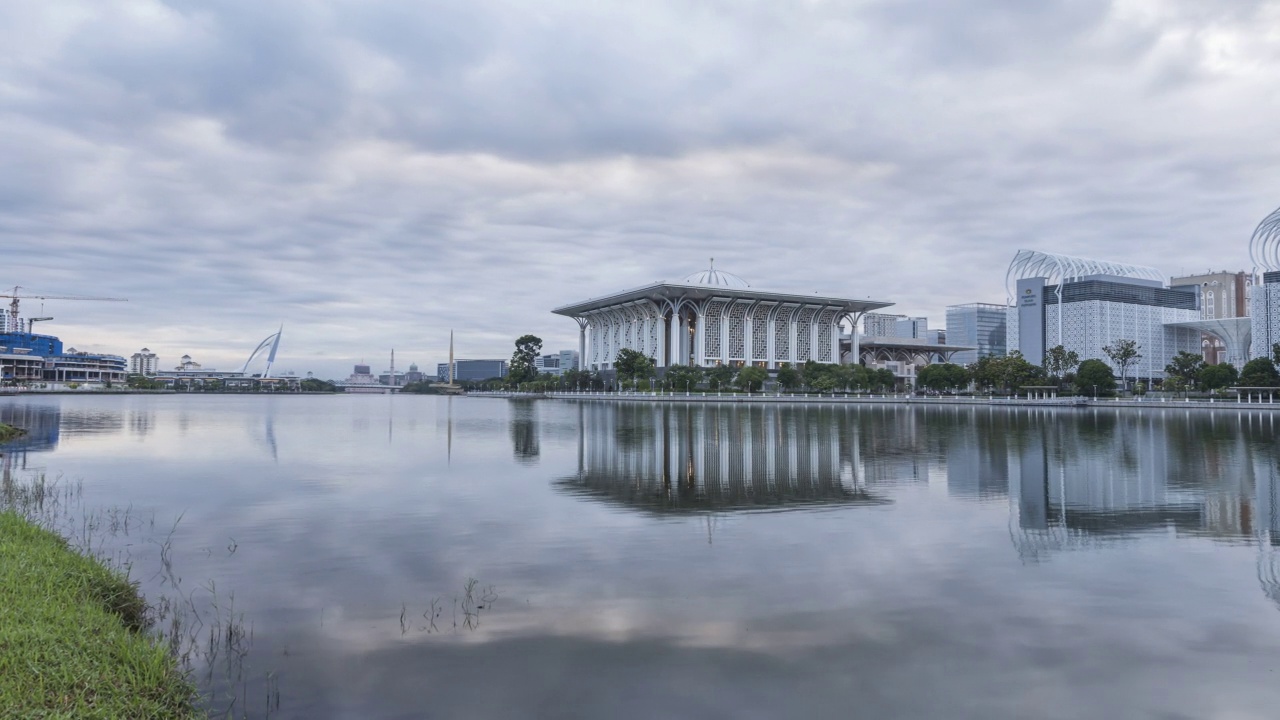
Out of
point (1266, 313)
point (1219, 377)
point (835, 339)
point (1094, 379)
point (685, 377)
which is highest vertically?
point (1266, 313)

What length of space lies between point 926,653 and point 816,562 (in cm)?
377

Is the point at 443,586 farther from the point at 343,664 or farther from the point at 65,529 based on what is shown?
the point at 65,529

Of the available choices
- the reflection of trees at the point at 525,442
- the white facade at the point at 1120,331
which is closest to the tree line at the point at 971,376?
the white facade at the point at 1120,331

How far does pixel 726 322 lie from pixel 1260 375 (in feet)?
232

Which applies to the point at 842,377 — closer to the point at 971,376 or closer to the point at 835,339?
the point at 971,376

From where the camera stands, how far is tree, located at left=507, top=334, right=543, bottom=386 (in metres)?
164

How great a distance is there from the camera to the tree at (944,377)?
11394 cm

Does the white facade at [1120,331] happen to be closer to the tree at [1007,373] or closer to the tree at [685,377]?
the tree at [1007,373]

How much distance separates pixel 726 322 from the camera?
13700 centimetres

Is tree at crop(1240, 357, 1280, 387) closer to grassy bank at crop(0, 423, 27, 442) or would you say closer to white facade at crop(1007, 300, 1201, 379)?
white facade at crop(1007, 300, 1201, 379)

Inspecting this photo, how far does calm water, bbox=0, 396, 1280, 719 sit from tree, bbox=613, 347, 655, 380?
102535 mm

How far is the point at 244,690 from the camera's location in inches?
288

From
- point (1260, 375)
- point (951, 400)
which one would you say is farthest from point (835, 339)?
point (1260, 375)

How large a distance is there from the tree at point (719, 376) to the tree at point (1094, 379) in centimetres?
4474
